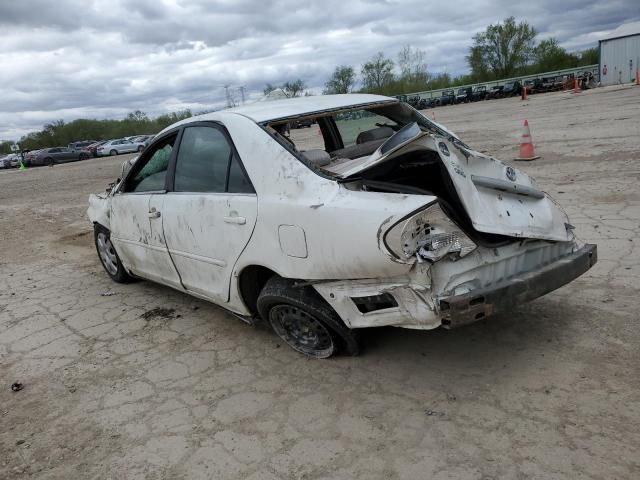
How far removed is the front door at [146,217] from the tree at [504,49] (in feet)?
221

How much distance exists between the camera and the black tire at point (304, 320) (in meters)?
3.02

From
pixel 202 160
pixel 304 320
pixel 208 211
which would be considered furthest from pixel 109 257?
pixel 304 320

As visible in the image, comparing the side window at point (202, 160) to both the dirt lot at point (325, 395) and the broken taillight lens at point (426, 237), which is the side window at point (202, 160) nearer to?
the dirt lot at point (325, 395)

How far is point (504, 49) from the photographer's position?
63406mm

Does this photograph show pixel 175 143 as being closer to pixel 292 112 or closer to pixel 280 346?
pixel 292 112

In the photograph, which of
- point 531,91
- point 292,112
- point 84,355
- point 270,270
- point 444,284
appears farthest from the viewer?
point 531,91

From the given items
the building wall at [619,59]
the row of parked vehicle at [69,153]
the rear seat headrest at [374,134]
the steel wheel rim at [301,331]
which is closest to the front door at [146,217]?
the steel wheel rim at [301,331]

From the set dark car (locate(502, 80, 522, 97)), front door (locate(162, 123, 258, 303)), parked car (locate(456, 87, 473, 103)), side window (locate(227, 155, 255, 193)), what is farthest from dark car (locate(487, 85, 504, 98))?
side window (locate(227, 155, 255, 193))

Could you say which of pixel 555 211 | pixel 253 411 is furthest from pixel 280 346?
pixel 555 211

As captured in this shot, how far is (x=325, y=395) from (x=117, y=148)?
131 feet

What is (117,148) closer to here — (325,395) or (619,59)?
(619,59)

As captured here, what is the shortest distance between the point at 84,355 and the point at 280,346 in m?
1.52

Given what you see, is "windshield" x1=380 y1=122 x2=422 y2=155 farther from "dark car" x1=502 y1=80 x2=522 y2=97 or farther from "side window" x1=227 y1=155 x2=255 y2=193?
"dark car" x1=502 y1=80 x2=522 y2=97

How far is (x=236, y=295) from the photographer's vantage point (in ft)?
11.4
